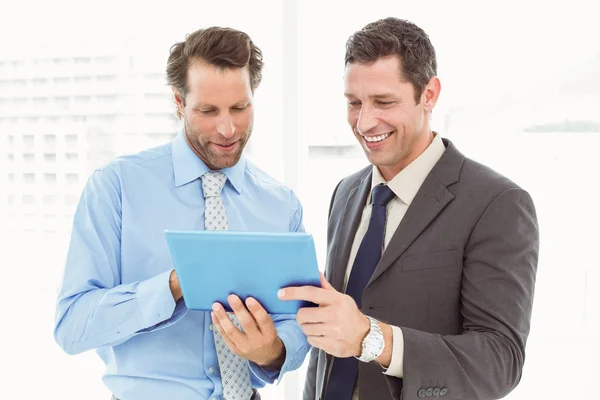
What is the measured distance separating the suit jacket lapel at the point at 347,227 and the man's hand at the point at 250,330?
0.30m

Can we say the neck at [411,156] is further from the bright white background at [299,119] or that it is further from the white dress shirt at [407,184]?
A: the bright white background at [299,119]

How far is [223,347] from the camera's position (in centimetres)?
169

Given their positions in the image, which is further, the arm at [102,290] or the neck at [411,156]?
the neck at [411,156]

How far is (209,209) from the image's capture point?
68.9 inches

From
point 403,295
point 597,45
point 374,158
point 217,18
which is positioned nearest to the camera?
point 403,295

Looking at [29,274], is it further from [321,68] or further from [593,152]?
[593,152]

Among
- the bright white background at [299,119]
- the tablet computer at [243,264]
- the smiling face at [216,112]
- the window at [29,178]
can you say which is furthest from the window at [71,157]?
the tablet computer at [243,264]

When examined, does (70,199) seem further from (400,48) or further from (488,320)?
(488,320)

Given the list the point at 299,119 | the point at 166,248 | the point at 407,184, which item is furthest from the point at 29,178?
the point at 407,184

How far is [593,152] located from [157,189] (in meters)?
2.15

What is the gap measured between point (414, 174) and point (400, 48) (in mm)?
343

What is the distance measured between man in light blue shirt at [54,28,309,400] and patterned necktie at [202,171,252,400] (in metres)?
0.02

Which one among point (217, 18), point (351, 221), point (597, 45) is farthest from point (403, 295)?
point (217, 18)

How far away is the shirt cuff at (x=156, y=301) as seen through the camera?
4.96 ft
